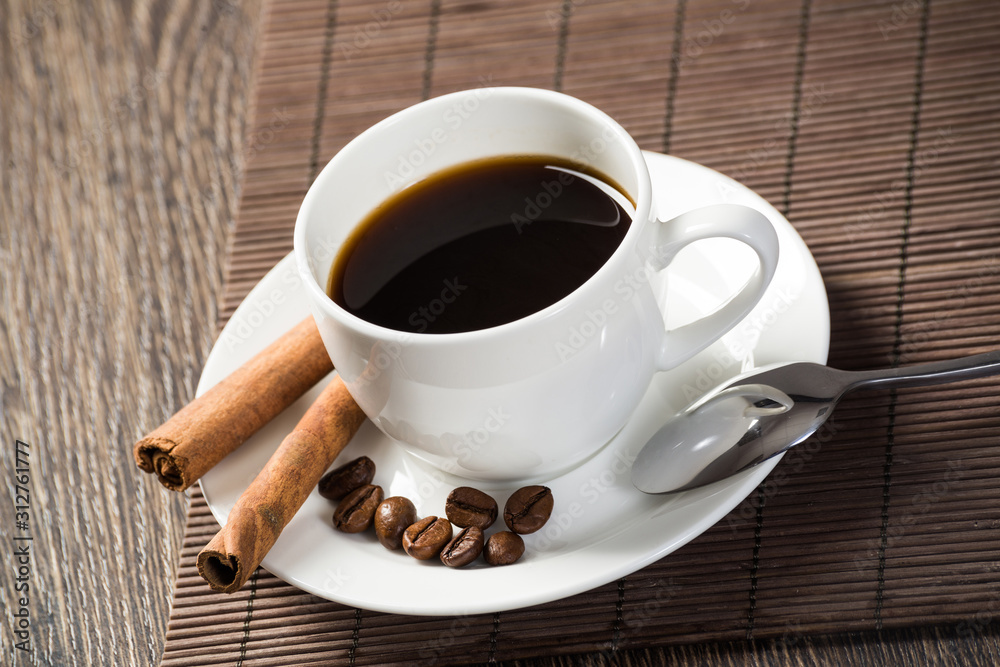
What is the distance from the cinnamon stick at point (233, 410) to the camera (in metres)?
0.94

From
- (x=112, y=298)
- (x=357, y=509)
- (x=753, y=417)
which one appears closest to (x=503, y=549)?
(x=357, y=509)

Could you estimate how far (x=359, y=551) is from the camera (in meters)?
0.88

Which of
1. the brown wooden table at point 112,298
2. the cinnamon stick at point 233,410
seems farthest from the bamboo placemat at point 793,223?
the cinnamon stick at point 233,410

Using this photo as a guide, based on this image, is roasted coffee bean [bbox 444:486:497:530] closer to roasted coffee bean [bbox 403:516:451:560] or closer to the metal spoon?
roasted coffee bean [bbox 403:516:451:560]

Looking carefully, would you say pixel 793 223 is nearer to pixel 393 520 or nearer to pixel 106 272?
pixel 393 520

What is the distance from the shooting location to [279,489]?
0.89m

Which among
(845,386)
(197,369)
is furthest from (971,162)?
(197,369)

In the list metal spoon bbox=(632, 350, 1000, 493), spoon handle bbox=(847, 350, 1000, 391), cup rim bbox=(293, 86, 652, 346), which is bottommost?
metal spoon bbox=(632, 350, 1000, 493)

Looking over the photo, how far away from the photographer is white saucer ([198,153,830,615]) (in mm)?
811

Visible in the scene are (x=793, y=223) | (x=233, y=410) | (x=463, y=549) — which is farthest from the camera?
(x=793, y=223)

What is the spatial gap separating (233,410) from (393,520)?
0.75 feet

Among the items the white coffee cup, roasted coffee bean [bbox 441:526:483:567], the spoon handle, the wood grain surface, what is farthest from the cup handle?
the wood grain surface

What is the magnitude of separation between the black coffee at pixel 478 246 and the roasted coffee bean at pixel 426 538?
195 mm

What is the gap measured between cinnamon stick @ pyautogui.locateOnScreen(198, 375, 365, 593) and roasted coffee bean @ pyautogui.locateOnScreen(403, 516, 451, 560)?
0.13 metres
